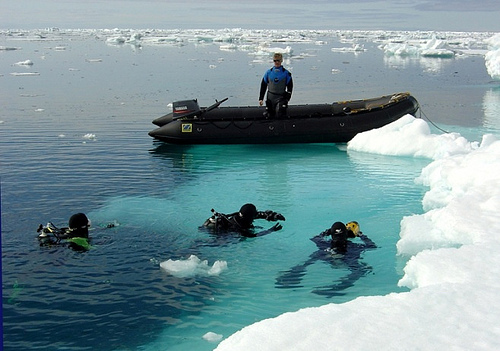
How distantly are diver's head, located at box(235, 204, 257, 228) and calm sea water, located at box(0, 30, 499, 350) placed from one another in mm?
342

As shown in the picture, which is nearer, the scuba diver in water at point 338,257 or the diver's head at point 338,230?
the scuba diver in water at point 338,257

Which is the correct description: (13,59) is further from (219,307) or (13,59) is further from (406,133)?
(219,307)

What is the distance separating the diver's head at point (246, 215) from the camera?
7711 mm

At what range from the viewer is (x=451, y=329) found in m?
3.66

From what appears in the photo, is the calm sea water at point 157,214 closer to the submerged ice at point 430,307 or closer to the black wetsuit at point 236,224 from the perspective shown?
the black wetsuit at point 236,224

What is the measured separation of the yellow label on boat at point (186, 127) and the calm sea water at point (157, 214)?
0.45 metres

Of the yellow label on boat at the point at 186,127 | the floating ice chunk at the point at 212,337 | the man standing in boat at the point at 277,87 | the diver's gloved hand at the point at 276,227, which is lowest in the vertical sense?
the floating ice chunk at the point at 212,337

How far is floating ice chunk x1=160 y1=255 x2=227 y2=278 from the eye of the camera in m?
6.60

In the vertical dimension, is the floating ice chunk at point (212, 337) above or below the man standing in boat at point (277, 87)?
below

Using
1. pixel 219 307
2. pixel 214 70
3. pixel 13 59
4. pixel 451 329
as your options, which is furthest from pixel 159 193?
pixel 13 59

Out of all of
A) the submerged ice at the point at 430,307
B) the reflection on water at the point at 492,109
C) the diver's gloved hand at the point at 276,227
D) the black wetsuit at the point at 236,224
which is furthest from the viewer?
the reflection on water at the point at 492,109

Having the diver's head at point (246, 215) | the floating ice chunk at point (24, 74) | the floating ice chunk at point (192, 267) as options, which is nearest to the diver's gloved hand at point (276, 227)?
the diver's head at point (246, 215)

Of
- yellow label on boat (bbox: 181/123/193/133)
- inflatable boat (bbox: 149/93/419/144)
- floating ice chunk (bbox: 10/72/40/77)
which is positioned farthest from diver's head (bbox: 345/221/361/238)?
floating ice chunk (bbox: 10/72/40/77)

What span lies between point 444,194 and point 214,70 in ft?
90.2
